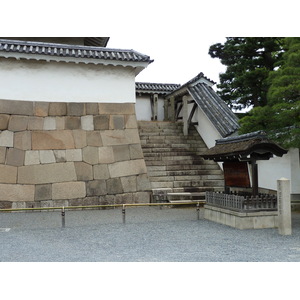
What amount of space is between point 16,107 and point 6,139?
1.22 m

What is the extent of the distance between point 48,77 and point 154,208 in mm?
6176

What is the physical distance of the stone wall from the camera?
39.6ft

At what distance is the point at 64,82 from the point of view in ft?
43.1

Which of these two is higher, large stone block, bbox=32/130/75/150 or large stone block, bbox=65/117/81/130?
large stone block, bbox=65/117/81/130

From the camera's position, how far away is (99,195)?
41.6 feet

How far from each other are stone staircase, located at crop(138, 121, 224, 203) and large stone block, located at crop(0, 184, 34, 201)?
437 centimetres

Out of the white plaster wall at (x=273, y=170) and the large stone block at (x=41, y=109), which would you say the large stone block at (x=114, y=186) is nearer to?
the large stone block at (x=41, y=109)

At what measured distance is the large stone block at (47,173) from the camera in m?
12.1

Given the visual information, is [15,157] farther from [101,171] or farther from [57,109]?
[101,171]

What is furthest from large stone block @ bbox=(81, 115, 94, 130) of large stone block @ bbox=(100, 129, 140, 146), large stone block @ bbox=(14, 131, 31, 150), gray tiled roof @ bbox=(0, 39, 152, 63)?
gray tiled roof @ bbox=(0, 39, 152, 63)

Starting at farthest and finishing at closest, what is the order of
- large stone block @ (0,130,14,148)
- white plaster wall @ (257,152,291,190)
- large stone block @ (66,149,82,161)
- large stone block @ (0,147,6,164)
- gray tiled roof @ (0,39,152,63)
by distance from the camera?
large stone block @ (66,149,82,161), gray tiled roof @ (0,39,152,63), large stone block @ (0,130,14,148), large stone block @ (0,147,6,164), white plaster wall @ (257,152,291,190)

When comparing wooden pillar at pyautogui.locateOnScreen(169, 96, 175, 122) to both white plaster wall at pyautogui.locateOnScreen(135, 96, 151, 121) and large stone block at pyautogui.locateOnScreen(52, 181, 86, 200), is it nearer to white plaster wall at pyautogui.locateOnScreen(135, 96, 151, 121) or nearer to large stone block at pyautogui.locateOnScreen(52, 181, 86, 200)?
white plaster wall at pyautogui.locateOnScreen(135, 96, 151, 121)

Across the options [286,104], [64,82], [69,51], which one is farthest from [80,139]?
[286,104]

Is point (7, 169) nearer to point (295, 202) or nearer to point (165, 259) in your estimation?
point (165, 259)
